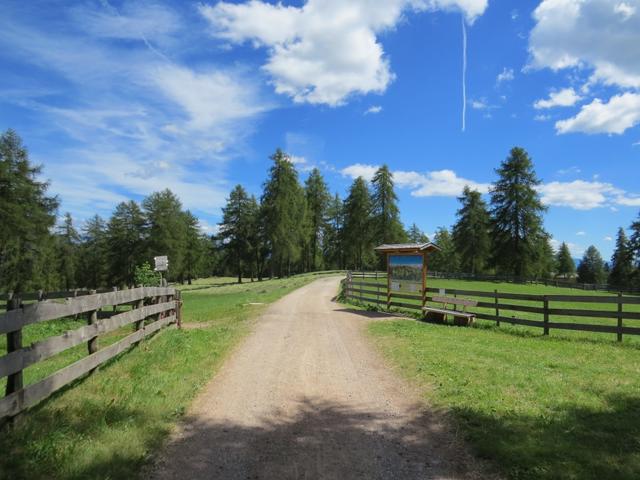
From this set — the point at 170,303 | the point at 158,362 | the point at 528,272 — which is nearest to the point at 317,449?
the point at 158,362

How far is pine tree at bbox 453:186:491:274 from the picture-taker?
6081 centimetres

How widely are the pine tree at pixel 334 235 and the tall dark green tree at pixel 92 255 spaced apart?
38448 mm

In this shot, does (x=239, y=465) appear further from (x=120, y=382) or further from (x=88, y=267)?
(x=88, y=267)

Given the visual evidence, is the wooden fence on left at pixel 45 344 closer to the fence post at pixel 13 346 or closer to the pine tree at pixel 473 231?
the fence post at pixel 13 346

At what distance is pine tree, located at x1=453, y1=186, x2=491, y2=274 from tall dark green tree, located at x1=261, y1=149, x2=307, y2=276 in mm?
A: 25866

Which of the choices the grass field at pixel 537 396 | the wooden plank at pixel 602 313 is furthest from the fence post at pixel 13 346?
the wooden plank at pixel 602 313

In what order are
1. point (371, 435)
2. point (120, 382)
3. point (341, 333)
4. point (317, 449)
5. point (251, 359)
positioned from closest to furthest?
point (317, 449) < point (371, 435) < point (120, 382) < point (251, 359) < point (341, 333)

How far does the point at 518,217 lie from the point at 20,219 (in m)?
54.6

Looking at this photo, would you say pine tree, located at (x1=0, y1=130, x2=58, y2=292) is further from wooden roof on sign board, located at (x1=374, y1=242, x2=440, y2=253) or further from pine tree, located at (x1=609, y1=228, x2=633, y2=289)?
pine tree, located at (x1=609, y1=228, x2=633, y2=289)

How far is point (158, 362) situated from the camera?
7.63 m

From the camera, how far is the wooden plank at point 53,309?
4082mm

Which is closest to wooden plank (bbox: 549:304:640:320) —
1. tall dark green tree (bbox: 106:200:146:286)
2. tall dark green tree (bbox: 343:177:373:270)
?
tall dark green tree (bbox: 343:177:373:270)

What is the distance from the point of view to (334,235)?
2889 inches

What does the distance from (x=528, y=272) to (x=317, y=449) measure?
5678 centimetres
